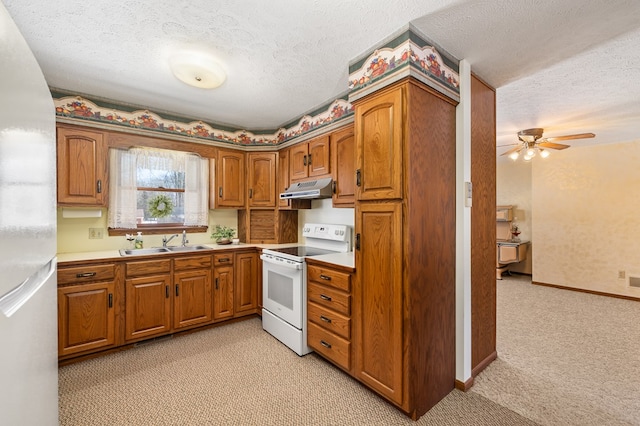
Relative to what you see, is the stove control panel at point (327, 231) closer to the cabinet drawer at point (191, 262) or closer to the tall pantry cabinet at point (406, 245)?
the tall pantry cabinet at point (406, 245)

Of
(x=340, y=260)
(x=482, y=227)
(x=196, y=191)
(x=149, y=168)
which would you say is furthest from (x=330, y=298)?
(x=149, y=168)

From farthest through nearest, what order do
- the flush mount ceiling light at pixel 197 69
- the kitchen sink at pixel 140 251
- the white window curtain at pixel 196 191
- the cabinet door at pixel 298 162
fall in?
the white window curtain at pixel 196 191, the cabinet door at pixel 298 162, the kitchen sink at pixel 140 251, the flush mount ceiling light at pixel 197 69

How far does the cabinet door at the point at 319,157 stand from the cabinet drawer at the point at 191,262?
150 centimetres

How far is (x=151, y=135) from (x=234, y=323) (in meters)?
2.34

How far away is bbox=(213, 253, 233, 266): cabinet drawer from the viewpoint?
318cm

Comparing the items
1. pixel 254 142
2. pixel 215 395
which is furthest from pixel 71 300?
pixel 254 142

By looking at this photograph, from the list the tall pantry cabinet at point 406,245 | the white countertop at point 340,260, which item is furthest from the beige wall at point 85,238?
the tall pantry cabinet at point 406,245

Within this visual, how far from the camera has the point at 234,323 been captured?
3.33 meters

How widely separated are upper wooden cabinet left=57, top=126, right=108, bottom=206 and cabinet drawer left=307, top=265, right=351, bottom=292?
2.23 meters

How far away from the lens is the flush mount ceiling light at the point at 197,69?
206 cm

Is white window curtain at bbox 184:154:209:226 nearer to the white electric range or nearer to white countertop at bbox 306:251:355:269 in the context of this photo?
the white electric range

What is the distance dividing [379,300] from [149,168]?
2.98 meters

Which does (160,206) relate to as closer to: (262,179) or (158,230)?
(158,230)

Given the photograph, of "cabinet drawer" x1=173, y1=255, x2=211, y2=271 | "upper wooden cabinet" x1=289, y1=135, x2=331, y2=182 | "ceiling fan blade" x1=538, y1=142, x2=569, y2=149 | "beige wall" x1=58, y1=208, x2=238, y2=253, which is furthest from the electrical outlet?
"ceiling fan blade" x1=538, y1=142, x2=569, y2=149
